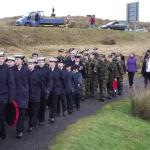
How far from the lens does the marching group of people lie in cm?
1227

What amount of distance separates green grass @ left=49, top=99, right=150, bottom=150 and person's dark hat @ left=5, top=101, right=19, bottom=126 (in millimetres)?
1081

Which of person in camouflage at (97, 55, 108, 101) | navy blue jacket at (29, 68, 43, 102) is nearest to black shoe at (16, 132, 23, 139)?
navy blue jacket at (29, 68, 43, 102)

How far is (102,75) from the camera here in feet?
67.4

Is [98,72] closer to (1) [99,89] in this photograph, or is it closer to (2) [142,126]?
(1) [99,89]

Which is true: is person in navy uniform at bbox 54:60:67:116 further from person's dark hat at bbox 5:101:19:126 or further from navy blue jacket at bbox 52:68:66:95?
person's dark hat at bbox 5:101:19:126

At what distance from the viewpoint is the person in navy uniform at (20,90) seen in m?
12.6

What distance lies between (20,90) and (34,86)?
0.78 m

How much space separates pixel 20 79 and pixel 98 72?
8.13 m

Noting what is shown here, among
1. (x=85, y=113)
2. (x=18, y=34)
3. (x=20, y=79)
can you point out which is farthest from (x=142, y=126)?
(x=18, y=34)

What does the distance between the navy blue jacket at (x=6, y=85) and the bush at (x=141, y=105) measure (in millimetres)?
6285

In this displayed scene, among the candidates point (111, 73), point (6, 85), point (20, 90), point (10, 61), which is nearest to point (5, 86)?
point (6, 85)

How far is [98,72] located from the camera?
67.4 feet

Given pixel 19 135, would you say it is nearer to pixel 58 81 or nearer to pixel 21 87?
pixel 21 87

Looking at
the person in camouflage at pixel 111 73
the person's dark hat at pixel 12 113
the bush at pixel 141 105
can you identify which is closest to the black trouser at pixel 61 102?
the bush at pixel 141 105
